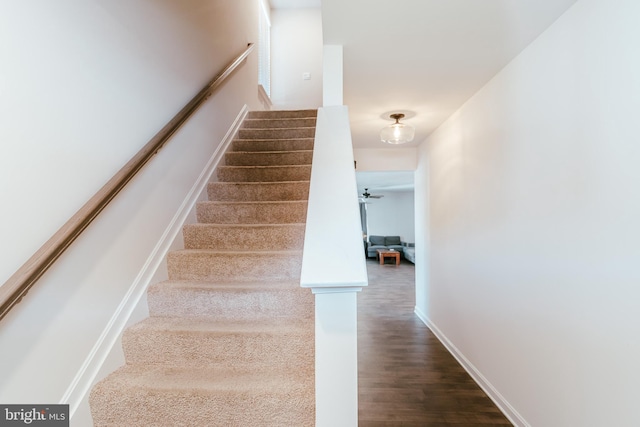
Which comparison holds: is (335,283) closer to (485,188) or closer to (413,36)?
(413,36)

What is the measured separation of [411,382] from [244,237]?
1.81 m

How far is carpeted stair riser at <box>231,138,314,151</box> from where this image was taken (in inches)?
113

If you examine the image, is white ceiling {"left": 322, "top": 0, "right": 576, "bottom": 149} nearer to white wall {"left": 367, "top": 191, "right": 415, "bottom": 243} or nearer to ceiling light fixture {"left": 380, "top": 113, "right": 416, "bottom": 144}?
ceiling light fixture {"left": 380, "top": 113, "right": 416, "bottom": 144}

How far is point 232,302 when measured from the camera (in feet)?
5.13

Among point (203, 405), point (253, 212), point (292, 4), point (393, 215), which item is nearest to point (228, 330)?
point (203, 405)

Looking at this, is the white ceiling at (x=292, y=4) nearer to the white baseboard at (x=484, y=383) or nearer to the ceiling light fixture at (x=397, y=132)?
the ceiling light fixture at (x=397, y=132)

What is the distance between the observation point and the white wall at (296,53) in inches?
193

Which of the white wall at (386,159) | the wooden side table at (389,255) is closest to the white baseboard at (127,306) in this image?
the white wall at (386,159)

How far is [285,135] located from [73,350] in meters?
2.46

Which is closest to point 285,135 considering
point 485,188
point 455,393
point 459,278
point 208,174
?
point 208,174

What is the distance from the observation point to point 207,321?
59.9 inches

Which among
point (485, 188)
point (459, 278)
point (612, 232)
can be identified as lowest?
point (459, 278)

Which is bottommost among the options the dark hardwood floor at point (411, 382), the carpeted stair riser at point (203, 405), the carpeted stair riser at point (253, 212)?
the dark hardwood floor at point (411, 382)

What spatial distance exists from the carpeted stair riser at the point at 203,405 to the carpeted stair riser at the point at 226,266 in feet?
2.10
